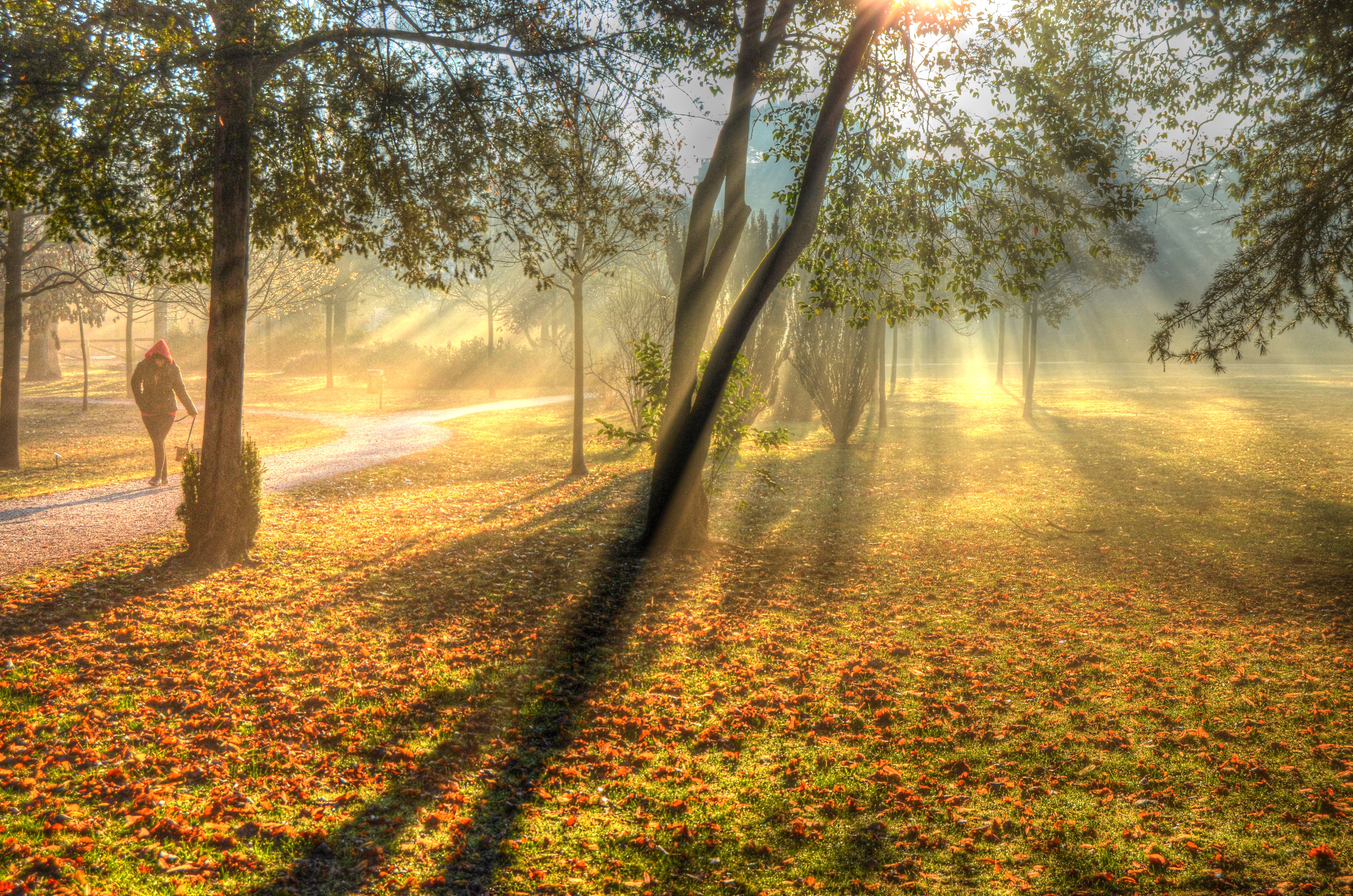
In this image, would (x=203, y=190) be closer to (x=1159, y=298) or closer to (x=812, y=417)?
(x=812, y=417)

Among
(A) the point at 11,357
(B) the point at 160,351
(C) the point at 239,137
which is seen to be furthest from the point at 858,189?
(A) the point at 11,357

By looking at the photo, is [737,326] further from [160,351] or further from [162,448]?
[162,448]

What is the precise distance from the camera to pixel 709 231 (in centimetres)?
845

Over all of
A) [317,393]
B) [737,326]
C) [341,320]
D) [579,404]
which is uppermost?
[341,320]

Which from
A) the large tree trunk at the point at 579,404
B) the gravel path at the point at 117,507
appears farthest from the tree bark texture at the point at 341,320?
the large tree trunk at the point at 579,404

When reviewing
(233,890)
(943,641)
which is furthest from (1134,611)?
(233,890)

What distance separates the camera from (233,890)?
3.11m

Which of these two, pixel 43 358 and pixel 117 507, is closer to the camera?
pixel 117 507

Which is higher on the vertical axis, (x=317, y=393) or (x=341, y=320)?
(x=341, y=320)

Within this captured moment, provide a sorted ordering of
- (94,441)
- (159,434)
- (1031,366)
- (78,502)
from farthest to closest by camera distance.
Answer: (1031,366), (94,441), (159,434), (78,502)

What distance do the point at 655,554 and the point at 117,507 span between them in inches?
258

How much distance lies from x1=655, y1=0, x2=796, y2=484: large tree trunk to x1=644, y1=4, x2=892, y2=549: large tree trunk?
0.18 metres

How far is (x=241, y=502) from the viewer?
24.9 feet

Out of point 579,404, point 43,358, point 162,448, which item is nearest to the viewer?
point 162,448
